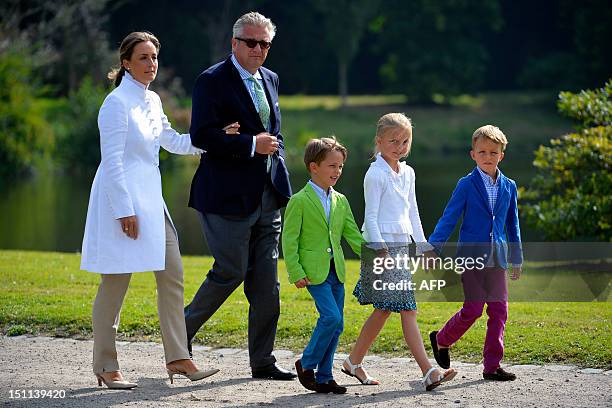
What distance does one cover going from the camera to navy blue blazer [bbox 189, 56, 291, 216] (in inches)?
242

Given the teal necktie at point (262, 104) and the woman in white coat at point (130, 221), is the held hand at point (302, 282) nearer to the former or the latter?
the woman in white coat at point (130, 221)

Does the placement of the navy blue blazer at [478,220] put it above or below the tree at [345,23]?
below

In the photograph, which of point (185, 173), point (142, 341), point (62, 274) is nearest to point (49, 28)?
point (185, 173)

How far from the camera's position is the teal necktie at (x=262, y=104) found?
633 cm

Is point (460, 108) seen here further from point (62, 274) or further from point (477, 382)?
point (477, 382)

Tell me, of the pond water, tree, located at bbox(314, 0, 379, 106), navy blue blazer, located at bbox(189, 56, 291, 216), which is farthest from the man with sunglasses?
tree, located at bbox(314, 0, 379, 106)

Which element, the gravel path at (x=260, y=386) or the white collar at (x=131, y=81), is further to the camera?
the white collar at (x=131, y=81)

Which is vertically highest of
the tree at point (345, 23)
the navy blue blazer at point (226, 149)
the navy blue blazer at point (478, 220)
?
the tree at point (345, 23)

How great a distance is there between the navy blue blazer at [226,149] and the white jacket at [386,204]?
579 millimetres

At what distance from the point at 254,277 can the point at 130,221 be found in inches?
34.9

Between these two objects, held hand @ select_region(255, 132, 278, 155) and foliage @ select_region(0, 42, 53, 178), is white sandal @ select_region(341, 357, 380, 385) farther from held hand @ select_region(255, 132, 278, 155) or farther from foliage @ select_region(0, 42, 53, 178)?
foliage @ select_region(0, 42, 53, 178)

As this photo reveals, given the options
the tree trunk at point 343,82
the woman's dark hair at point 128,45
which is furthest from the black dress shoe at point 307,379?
the tree trunk at point 343,82

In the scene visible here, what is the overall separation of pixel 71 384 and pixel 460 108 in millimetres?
43555

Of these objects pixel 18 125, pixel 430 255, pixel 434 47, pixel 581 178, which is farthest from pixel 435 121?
pixel 430 255
